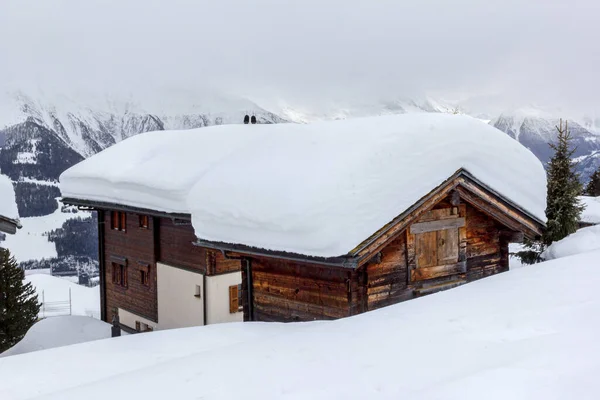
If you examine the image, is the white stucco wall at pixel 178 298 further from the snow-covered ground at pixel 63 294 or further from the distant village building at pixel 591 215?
the snow-covered ground at pixel 63 294

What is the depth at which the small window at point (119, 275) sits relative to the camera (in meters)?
20.0

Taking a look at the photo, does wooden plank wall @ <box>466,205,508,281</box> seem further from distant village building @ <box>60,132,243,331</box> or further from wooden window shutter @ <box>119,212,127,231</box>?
wooden window shutter @ <box>119,212,127,231</box>

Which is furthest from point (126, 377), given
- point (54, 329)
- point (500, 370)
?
point (54, 329)

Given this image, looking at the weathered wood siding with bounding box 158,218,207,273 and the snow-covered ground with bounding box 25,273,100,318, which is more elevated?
the weathered wood siding with bounding box 158,218,207,273

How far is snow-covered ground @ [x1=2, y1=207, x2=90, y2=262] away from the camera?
5999 inches

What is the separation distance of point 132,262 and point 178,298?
11.1ft

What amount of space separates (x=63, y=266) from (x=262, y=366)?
465ft

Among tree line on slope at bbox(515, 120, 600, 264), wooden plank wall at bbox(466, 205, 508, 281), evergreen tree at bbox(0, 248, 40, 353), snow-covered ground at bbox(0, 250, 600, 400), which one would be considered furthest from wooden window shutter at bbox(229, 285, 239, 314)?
evergreen tree at bbox(0, 248, 40, 353)

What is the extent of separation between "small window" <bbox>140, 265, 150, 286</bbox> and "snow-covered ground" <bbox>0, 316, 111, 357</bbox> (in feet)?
7.45

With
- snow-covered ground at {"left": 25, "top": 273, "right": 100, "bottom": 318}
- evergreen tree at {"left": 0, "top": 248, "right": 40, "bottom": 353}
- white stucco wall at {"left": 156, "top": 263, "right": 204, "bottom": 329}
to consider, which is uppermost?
white stucco wall at {"left": 156, "top": 263, "right": 204, "bottom": 329}

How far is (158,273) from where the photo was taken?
1773 centimetres

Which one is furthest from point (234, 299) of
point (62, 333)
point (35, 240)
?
point (35, 240)

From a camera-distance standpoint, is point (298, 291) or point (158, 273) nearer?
point (298, 291)

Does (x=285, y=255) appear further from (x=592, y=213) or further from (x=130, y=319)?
(x=592, y=213)
